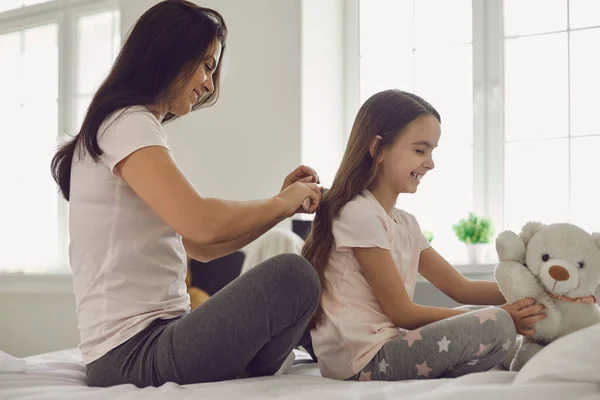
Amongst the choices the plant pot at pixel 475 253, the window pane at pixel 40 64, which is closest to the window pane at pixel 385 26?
the plant pot at pixel 475 253

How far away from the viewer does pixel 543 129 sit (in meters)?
3.13

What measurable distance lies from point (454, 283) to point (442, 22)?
1.92 metres

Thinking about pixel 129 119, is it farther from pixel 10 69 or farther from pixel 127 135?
pixel 10 69

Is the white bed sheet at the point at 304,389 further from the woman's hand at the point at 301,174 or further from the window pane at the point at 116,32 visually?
the window pane at the point at 116,32

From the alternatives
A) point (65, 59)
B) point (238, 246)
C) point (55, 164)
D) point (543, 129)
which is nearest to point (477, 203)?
point (543, 129)

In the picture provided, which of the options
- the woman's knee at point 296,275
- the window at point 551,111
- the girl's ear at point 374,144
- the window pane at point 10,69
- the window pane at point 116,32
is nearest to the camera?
the woman's knee at point 296,275

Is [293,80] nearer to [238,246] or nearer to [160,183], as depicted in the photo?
[238,246]

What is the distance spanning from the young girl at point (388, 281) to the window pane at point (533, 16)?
176cm

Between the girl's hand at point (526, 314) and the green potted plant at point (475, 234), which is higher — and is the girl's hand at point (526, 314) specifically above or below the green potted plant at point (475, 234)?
below

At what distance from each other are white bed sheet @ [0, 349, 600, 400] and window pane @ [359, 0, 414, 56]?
7.81ft

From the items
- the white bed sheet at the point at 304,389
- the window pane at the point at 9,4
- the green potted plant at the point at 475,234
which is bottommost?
the white bed sheet at the point at 304,389

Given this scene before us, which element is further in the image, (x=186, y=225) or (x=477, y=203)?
(x=477, y=203)

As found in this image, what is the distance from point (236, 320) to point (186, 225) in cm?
19

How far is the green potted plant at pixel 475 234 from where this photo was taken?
2936mm
